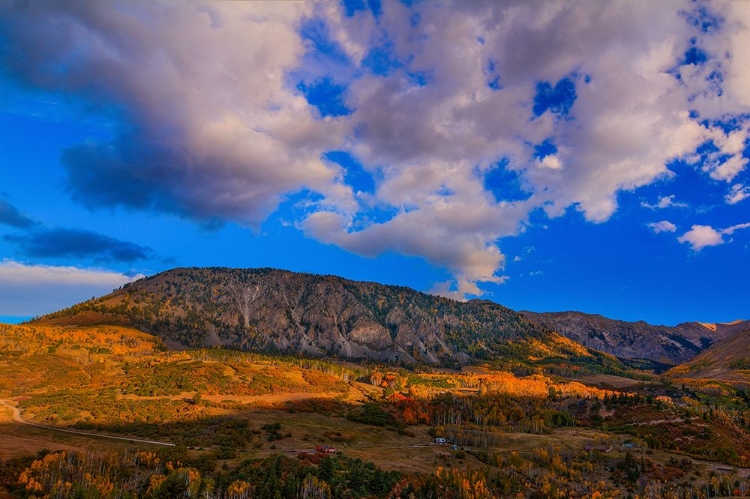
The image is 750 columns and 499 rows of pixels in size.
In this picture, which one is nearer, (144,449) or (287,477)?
(287,477)

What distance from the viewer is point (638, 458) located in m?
139

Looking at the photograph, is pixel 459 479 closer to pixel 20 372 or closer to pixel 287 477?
pixel 287 477

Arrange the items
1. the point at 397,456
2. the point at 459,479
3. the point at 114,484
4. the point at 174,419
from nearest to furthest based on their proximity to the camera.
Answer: the point at 114,484
the point at 459,479
the point at 397,456
the point at 174,419

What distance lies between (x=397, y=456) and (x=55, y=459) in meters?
84.5

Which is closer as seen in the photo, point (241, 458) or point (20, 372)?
point (241, 458)

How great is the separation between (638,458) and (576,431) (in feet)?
180

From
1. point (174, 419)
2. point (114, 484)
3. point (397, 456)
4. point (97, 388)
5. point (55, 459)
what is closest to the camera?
point (114, 484)

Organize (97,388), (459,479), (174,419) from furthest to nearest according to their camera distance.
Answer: (97,388) → (174,419) → (459,479)

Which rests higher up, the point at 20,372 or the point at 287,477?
the point at 20,372

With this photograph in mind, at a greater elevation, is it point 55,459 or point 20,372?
point 20,372

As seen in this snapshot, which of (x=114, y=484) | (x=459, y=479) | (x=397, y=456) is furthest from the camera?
(x=397, y=456)

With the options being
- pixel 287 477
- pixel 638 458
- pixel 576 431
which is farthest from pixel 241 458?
pixel 576 431

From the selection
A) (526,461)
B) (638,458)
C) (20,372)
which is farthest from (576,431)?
(20,372)

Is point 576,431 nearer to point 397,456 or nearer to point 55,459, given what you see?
point 397,456
